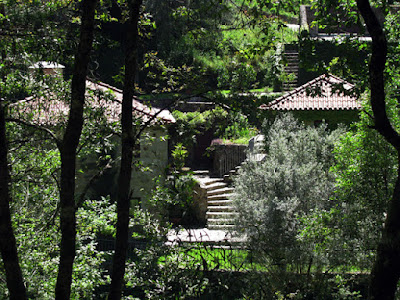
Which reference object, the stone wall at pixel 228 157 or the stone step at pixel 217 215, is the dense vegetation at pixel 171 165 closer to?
the stone step at pixel 217 215

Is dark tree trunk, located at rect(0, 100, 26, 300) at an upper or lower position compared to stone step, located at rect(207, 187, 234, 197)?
upper

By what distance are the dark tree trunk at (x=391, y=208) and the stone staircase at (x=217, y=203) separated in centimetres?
1266

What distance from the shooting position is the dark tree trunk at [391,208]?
16.2ft

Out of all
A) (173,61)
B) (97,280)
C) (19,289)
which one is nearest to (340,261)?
(97,280)

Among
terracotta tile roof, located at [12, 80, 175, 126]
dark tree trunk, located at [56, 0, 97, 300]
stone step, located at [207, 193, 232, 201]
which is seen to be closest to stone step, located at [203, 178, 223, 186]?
stone step, located at [207, 193, 232, 201]

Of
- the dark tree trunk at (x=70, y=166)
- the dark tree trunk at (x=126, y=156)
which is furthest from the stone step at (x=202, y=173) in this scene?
the dark tree trunk at (x=70, y=166)

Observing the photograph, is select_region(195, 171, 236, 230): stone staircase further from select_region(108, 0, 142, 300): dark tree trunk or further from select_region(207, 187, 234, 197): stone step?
select_region(108, 0, 142, 300): dark tree trunk

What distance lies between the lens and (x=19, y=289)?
522cm

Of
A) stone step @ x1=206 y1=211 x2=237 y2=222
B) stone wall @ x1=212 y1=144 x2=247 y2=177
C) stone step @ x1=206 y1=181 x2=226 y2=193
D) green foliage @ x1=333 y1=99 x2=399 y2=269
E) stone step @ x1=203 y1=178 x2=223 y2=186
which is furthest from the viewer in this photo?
stone wall @ x1=212 y1=144 x2=247 y2=177

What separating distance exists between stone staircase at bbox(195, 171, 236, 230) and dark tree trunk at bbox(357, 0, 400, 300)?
1266 cm

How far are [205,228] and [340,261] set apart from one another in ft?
28.6

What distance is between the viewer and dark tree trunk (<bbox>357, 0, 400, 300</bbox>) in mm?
4949

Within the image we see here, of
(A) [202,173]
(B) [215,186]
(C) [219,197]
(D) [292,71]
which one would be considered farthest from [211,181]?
(D) [292,71]

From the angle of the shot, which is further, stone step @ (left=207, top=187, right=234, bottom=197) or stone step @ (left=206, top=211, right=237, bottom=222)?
stone step @ (left=207, top=187, right=234, bottom=197)
